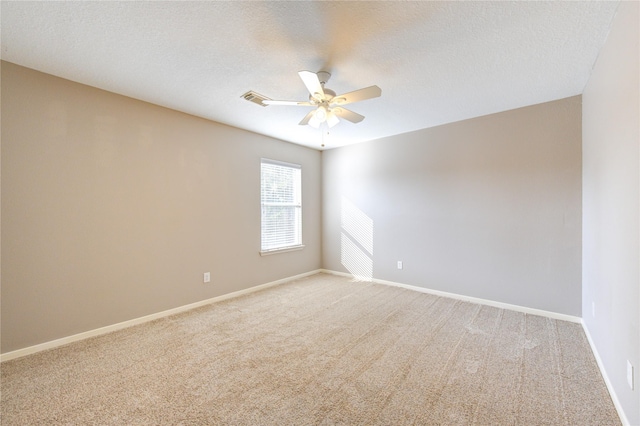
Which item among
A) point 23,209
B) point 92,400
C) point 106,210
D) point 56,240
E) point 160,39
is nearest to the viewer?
point 92,400

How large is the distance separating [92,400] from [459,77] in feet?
12.6

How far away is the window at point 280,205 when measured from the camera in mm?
4359

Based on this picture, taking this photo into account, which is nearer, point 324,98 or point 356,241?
point 324,98

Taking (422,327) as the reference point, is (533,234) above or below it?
above

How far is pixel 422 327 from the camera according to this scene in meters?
2.80

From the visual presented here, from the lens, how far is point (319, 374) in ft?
6.54

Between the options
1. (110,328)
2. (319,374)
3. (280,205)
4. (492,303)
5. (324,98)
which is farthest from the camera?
(280,205)

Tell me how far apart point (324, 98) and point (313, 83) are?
25 cm

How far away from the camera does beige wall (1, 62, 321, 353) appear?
7.36 feet

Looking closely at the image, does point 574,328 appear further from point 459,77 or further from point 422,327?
point 459,77

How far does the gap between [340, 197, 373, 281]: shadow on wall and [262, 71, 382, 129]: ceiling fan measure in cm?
244

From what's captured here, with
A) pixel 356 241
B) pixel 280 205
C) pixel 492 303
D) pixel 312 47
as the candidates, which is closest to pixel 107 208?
pixel 280 205

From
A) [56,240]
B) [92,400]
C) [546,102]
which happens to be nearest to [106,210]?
[56,240]

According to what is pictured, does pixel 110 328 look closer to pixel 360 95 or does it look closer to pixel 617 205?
pixel 360 95
